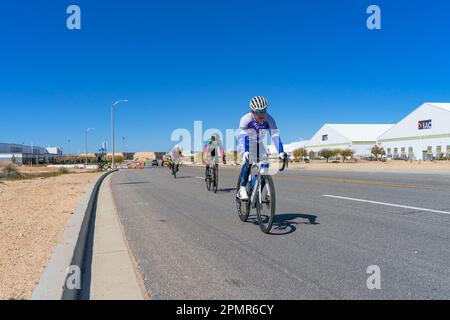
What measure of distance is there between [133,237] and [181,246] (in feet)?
3.69

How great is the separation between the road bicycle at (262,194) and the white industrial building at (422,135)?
65409mm

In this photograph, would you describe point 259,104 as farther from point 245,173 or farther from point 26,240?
point 26,240

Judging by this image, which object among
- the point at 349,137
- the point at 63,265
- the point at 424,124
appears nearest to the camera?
the point at 63,265

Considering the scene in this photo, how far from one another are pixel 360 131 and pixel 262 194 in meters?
105

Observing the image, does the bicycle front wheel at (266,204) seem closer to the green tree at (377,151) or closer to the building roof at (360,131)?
the green tree at (377,151)

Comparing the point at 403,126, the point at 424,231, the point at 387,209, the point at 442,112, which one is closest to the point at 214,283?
the point at 424,231

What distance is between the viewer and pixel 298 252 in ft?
16.2

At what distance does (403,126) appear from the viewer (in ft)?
268

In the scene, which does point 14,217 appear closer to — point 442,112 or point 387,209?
point 387,209

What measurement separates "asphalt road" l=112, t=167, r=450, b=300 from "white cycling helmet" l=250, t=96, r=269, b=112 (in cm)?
203

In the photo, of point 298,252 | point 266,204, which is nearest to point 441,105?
point 266,204

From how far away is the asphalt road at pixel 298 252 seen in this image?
3.65 m

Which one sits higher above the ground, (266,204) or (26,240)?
(266,204)

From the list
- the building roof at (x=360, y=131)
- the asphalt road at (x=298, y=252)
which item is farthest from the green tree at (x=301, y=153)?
the asphalt road at (x=298, y=252)
